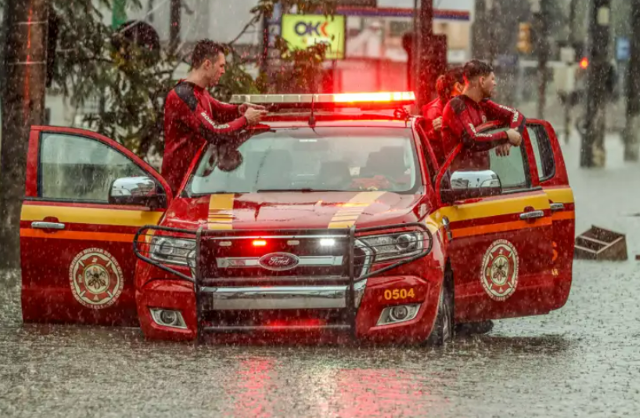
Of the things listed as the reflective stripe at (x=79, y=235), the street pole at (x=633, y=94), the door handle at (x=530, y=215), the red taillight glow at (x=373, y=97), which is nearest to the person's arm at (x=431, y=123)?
the red taillight glow at (x=373, y=97)

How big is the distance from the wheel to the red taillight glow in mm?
1479

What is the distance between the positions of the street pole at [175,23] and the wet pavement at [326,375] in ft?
25.4

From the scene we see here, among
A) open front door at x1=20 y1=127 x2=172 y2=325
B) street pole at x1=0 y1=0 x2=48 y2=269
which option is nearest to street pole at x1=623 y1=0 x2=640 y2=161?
street pole at x1=0 y1=0 x2=48 y2=269

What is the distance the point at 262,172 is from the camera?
1047 centimetres

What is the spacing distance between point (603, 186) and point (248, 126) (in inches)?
931

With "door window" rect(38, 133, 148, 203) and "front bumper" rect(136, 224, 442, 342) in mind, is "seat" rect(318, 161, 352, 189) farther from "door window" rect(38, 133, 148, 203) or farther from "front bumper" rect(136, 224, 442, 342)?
"door window" rect(38, 133, 148, 203)

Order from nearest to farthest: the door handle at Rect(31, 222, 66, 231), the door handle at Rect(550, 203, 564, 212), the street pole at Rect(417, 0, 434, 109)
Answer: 1. the door handle at Rect(31, 222, 66, 231)
2. the door handle at Rect(550, 203, 564, 212)
3. the street pole at Rect(417, 0, 434, 109)

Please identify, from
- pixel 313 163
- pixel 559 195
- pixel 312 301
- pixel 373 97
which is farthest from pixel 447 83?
pixel 312 301

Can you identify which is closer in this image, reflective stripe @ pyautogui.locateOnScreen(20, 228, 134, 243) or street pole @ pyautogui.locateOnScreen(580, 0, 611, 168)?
reflective stripe @ pyautogui.locateOnScreen(20, 228, 134, 243)

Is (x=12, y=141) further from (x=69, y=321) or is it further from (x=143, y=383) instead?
(x=143, y=383)

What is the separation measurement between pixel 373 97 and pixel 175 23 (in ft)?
32.0

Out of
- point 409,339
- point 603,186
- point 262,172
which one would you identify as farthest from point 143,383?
point 603,186

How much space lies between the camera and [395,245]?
30.7 ft

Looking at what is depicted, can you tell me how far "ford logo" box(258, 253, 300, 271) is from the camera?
30.4 feet
